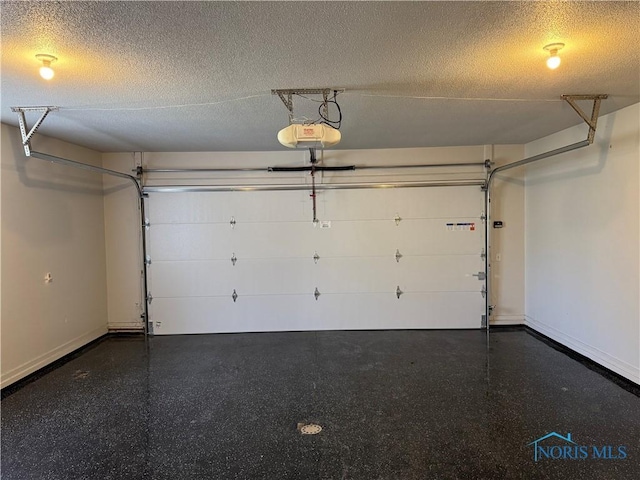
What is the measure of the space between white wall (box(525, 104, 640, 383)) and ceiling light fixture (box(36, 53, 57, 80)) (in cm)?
428

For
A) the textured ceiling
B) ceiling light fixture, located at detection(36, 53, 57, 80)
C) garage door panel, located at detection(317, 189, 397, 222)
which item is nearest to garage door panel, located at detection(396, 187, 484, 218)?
garage door panel, located at detection(317, 189, 397, 222)

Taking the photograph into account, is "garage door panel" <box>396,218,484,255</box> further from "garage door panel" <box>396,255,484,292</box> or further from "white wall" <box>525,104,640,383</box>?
"white wall" <box>525,104,640,383</box>

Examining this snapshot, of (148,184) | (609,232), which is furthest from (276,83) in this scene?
(609,232)

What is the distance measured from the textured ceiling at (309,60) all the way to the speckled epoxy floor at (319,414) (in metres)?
2.39

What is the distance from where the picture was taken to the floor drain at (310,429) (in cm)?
231

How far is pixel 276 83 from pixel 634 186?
3.10 metres

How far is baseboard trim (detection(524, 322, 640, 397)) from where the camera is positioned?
2.87m

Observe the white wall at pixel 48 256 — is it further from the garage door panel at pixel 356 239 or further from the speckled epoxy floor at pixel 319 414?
the garage door panel at pixel 356 239

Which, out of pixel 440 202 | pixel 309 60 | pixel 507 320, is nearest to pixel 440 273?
pixel 440 202

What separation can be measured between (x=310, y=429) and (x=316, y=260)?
2.46m

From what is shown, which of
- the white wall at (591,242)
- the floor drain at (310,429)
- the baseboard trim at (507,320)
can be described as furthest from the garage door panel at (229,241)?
the white wall at (591,242)

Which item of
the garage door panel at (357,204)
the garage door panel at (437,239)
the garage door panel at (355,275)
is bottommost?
the garage door panel at (355,275)

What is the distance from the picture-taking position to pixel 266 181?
453 centimetres

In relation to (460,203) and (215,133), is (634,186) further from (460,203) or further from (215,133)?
(215,133)
